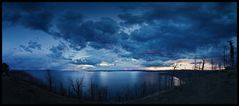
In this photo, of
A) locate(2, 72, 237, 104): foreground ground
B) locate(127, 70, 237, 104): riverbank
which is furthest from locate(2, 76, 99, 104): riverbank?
locate(127, 70, 237, 104): riverbank

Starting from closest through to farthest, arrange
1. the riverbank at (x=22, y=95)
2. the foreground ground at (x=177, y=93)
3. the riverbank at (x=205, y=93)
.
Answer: the riverbank at (x=22, y=95) → the foreground ground at (x=177, y=93) → the riverbank at (x=205, y=93)

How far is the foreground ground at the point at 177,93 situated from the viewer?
146 ft

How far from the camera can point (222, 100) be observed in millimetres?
50594

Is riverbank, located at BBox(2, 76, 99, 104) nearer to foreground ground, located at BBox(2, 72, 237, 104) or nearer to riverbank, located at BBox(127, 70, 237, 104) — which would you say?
foreground ground, located at BBox(2, 72, 237, 104)

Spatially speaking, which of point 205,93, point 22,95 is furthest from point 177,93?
point 22,95

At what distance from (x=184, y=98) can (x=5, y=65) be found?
134 feet

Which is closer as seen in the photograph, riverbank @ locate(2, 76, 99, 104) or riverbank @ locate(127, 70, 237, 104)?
riverbank @ locate(2, 76, 99, 104)

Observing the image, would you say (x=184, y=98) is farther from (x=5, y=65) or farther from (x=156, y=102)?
(x=5, y=65)

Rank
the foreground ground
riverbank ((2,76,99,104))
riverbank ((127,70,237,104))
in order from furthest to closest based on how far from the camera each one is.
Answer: riverbank ((127,70,237,104))
the foreground ground
riverbank ((2,76,99,104))

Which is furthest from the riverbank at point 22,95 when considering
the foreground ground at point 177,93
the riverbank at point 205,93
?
the riverbank at point 205,93

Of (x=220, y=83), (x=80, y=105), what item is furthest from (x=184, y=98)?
(x=80, y=105)

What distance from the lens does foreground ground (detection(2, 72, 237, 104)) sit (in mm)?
44500

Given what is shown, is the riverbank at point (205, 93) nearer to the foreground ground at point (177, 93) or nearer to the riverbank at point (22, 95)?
the foreground ground at point (177, 93)

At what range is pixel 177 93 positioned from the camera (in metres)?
60.7
